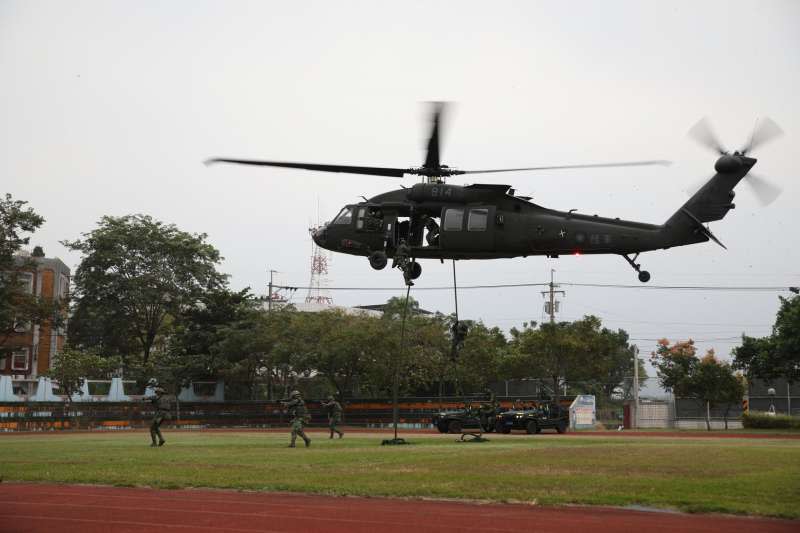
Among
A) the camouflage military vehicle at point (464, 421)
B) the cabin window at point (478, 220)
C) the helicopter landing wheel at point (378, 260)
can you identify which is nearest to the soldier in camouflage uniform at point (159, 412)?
the helicopter landing wheel at point (378, 260)

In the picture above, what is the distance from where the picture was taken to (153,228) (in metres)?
68.2

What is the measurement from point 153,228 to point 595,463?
5445cm

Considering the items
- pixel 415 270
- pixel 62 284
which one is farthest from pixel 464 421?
pixel 62 284

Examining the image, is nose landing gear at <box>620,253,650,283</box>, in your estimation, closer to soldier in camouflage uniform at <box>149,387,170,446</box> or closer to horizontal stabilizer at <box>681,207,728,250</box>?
horizontal stabilizer at <box>681,207,728,250</box>

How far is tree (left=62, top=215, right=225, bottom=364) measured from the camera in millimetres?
66375

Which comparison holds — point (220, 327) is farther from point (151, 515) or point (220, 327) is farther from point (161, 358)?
point (151, 515)

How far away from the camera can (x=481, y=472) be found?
695 inches

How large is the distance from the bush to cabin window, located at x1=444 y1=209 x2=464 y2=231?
32.5m

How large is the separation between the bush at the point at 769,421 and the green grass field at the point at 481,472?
2564 cm

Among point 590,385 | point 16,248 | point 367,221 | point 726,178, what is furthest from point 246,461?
point 590,385

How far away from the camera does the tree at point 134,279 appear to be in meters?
66.4

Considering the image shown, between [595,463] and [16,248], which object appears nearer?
[595,463]

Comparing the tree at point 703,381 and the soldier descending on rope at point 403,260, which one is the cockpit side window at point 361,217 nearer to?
the soldier descending on rope at point 403,260


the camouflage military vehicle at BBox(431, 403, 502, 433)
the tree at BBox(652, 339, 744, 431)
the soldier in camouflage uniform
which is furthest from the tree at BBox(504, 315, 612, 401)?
the soldier in camouflage uniform
